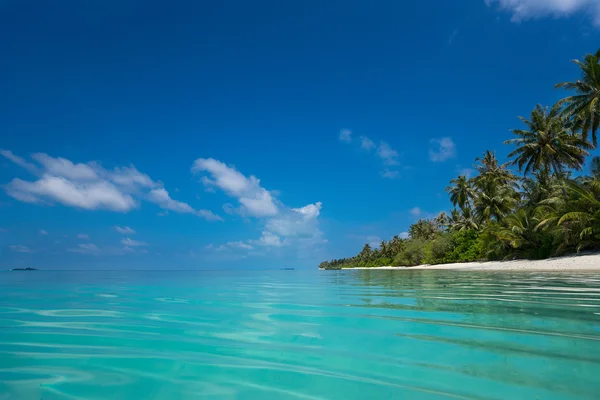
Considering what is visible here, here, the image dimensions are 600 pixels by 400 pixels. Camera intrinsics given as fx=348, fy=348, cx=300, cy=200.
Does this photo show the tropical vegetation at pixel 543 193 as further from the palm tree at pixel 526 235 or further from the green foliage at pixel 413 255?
the green foliage at pixel 413 255

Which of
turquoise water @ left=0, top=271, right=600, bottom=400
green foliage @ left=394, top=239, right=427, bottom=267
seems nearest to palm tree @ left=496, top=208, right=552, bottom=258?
green foliage @ left=394, top=239, right=427, bottom=267

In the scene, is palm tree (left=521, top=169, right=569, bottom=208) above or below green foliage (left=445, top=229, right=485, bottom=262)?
above

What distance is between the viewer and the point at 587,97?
2784cm

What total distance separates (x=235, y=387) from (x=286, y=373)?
0.44m

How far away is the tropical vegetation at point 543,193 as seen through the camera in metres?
27.1

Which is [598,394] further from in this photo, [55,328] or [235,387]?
[55,328]

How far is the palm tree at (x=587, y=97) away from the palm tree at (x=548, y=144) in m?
3.06

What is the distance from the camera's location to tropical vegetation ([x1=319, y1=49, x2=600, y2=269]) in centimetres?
2708

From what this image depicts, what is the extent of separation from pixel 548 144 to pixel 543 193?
218 inches

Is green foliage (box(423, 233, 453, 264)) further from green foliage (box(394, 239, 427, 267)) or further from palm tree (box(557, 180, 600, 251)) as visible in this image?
palm tree (box(557, 180, 600, 251))

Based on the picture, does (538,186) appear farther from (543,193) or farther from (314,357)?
(314,357)

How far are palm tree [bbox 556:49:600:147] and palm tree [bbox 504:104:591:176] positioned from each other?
3057mm

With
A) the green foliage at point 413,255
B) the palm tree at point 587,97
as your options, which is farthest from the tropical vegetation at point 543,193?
the green foliage at point 413,255

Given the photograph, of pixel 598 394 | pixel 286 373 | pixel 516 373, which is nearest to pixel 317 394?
pixel 286 373
